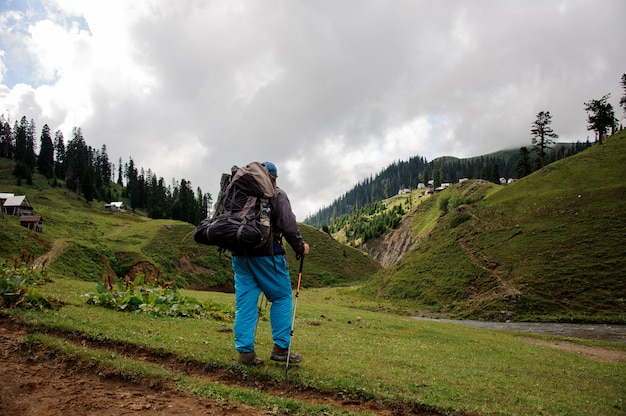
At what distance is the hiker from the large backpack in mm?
249

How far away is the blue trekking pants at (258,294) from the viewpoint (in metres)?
7.49

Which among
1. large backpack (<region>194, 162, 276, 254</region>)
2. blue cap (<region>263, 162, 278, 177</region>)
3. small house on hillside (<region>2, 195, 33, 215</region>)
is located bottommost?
large backpack (<region>194, 162, 276, 254</region>)

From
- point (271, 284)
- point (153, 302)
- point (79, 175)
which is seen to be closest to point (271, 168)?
point (271, 284)

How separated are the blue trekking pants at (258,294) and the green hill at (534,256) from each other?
41.6 metres

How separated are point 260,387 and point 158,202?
160808 millimetres

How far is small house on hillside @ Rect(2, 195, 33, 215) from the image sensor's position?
8081cm

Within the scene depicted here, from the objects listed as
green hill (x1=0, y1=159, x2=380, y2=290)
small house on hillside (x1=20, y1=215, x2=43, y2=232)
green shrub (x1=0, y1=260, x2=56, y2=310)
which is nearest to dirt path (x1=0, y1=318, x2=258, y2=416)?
green hill (x1=0, y1=159, x2=380, y2=290)

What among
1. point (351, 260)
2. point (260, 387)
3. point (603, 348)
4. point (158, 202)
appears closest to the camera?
point (260, 387)

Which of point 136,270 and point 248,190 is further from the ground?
point 248,190

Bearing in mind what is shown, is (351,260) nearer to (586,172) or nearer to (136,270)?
(586,172)

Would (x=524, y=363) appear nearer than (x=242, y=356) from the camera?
No

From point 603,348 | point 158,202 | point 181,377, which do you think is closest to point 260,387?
point 181,377

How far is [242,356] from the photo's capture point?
24.3 feet

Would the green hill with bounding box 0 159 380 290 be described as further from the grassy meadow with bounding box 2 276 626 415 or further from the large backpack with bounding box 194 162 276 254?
the grassy meadow with bounding box 2 276 626 415
